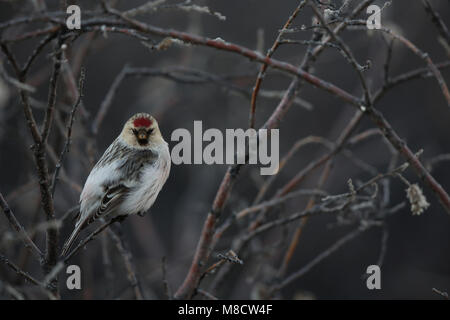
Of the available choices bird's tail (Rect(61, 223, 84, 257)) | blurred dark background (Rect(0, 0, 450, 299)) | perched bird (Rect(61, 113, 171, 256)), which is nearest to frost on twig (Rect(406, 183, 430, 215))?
perched bird (Rect(61, 113, 171, 256))

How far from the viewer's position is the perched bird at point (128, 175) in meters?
2.20

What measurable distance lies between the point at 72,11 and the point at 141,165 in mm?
856

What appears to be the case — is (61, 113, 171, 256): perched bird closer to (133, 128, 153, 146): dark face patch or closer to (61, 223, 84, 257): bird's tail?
(133, 128, 153, 146): dark face patch

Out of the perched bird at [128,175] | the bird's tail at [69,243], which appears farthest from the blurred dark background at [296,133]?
the bird's tail at [69,243]

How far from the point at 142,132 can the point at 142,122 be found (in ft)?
0.15

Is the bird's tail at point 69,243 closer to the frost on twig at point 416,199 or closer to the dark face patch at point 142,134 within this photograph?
the dark face patch at point 142,134

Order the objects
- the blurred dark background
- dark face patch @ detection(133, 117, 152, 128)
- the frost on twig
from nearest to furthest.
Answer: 1. the frost on twig
2. dark face patch @ detection(133, 117, 152, 128)
3. the blurred dark background

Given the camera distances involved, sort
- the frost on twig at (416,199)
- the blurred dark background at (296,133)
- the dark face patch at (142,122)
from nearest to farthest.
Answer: the frost on twig at (416,199) → the dark face patch at (142,122) → the blurred dark background at (296,133)

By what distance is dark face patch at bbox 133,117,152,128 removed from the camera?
2128 millimetres

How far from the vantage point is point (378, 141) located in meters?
6.03

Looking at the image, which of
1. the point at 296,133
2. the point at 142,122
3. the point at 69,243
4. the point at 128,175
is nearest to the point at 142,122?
the point at 142,122

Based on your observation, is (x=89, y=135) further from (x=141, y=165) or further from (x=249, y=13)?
(x=249, y=13)
